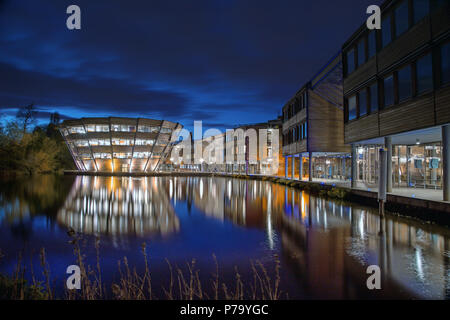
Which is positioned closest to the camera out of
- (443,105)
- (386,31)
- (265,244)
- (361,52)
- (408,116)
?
(265,244)

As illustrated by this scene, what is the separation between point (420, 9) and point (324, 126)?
18.4 m

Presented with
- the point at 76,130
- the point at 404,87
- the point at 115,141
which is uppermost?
the point at 76,130

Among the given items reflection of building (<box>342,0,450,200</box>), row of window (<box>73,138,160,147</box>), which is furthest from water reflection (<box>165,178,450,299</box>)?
row of window (<box>73,138,160,147</box>)

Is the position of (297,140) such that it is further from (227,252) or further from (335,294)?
(335,294)

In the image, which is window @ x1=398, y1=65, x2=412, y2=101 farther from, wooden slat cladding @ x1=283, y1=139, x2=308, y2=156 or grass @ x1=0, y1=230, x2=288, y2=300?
wooden slat cladding @ x1=283, y1=139, x2=308, y2=156

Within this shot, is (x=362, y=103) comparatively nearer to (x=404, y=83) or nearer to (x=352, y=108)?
(x=352, y=108)

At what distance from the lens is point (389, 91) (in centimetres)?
1889

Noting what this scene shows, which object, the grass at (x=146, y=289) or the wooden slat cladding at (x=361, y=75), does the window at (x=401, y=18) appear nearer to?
the wooden slat cladding at (x=361, y=75)

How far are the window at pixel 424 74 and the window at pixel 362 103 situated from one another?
19.5 feet

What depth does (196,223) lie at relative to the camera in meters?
13.7

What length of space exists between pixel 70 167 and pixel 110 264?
98.9m

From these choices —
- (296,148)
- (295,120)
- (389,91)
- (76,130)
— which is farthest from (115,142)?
(389,91)

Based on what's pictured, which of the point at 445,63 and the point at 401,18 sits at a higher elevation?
the point at 401,18
